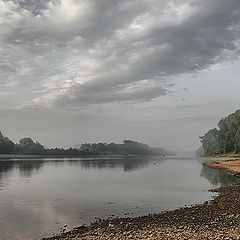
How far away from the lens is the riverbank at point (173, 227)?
16344 millimetres

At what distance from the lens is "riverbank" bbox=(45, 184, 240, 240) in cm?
1634

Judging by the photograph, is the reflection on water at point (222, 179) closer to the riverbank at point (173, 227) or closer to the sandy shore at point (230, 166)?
the sandy shore at point (230, 166)

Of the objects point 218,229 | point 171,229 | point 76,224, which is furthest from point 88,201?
point 218,229

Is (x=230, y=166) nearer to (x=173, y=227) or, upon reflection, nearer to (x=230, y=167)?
(x=230, y=167)

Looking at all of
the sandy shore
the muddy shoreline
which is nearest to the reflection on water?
the muddy shoreline

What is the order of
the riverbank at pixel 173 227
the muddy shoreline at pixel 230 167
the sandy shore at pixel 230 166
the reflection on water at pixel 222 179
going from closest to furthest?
the riverbank at pixel 173 227, the reflection on water at pixel 222 179, the muddy shoreline at pixel 230 167, the sandy shore at pixel 230 166

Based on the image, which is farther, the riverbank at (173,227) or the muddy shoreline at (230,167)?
the muddy shoreline at (230,167)

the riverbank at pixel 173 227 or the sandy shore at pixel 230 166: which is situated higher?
the riverbank at pixel 173 227

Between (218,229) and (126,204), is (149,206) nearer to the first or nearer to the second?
(126,204)

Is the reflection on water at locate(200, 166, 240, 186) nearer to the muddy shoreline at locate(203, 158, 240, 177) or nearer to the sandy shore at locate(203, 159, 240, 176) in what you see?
the muddy shoreline at locate(203, 158, 240, 177)

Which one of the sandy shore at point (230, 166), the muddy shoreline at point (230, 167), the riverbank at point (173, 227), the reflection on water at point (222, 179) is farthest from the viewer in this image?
the sandy shore at point (230, 166)

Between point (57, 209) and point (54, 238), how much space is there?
1054 centimetres

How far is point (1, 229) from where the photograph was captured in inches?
821

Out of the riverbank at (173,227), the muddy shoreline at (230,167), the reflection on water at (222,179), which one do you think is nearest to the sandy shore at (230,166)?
the muddy shoreline at (230,167)
